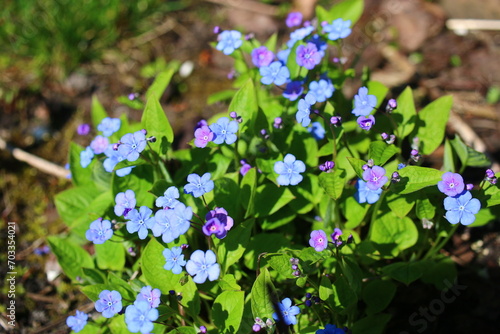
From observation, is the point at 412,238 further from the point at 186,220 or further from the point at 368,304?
the point at 186,220

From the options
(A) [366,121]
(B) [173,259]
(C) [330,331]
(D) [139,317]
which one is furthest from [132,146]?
(C) [330,331]

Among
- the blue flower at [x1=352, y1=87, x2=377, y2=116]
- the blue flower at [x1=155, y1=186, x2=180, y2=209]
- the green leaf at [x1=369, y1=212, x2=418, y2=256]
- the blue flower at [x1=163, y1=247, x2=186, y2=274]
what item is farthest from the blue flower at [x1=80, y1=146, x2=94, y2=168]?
the green leaf at [x1=369, y1=212, x2=418, y2=256]

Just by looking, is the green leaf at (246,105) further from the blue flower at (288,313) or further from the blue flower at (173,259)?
the blue flower at (288,313)

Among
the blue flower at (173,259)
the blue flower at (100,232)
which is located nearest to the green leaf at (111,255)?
the blue flower at (100,232)

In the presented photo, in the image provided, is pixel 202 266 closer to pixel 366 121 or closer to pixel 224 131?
pixel 224 131

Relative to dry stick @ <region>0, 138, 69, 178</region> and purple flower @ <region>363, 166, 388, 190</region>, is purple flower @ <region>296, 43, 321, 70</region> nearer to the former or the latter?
purple flower @ <region>363, 166, 388, 190</region>

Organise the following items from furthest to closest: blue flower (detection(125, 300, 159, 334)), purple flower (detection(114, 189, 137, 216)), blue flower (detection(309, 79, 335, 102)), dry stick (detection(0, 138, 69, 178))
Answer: dry stick (detection(0, 138, 69, 178)), blue flower (detection(309, 79, 335, 102)), purple flower (detection(114, 189, 137, 216)), blue flower (detection(125, 300, 159, 334))

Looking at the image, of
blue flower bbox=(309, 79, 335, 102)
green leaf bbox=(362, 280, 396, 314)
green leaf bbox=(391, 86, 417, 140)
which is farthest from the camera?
green leaf bbox=(391, 86, 417, 140)
